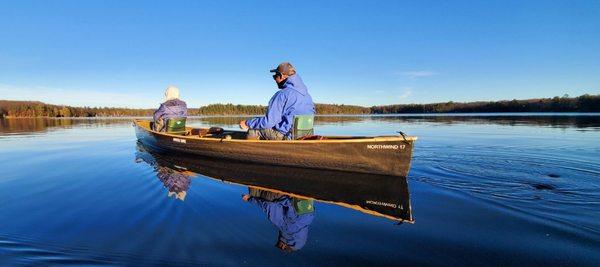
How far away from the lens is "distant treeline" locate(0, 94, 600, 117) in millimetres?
56719

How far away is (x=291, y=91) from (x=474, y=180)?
396cm

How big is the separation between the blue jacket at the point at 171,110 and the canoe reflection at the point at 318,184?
3.11m

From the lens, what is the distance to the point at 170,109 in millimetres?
12117

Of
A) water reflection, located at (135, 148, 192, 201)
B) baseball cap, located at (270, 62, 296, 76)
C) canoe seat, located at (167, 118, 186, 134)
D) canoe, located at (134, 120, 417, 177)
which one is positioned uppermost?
baseball cap, located at (270, 62, 296, 76)

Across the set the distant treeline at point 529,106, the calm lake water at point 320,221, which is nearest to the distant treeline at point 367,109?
the distant treeline at point 529,106

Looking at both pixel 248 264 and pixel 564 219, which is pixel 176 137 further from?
pixel 564 219

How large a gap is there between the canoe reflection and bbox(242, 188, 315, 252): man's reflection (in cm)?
19

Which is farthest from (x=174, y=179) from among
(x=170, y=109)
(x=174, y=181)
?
(x=170, y=109)

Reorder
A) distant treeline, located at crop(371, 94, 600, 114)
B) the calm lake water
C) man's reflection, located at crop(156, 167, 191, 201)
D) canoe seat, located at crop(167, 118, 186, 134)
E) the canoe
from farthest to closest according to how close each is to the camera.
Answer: distant treeline, located at crop(371, 94, 600, 114) → canoe seat, located at crop(167, 118, 186, 134) → the canoe → man's reflection, located at crop(156, 167, 191, 201) → the calm lake water

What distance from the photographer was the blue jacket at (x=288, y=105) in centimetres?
758

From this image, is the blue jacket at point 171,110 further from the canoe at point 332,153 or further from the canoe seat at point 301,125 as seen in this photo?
the canoe seat at point 301,125

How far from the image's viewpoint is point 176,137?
10578mm

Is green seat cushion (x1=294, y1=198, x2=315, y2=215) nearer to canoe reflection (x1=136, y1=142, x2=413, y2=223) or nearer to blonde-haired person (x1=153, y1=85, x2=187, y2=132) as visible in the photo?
canoe reflection (x1=136, y1=142, x2=413, y2=223)

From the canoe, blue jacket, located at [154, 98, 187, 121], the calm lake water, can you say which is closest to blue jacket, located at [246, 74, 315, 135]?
the canoe
